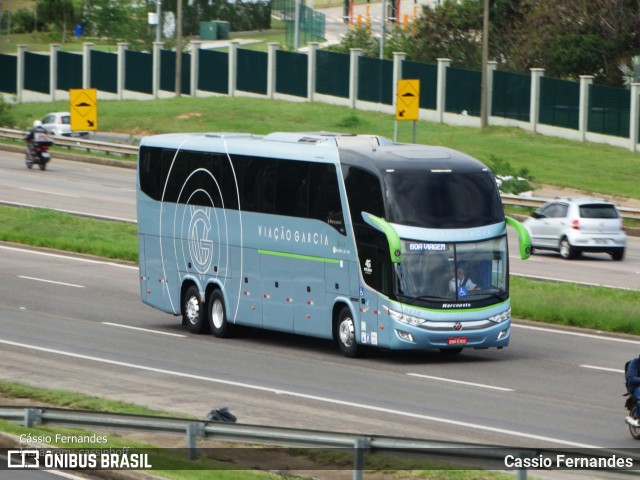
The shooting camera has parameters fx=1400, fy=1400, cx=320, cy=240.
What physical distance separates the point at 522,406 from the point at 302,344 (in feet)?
24.0

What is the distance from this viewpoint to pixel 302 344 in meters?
25.2

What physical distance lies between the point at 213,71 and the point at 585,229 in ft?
130

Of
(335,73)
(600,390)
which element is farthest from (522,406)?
(335,73)

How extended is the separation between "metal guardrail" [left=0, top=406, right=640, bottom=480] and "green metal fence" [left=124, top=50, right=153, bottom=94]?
62.9 m

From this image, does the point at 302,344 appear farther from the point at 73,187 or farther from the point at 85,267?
the point at 73,187

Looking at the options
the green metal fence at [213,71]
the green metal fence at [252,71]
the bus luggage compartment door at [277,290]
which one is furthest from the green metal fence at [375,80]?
the bus luggage compartment door at [277,290]

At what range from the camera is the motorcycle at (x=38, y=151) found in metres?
53.5

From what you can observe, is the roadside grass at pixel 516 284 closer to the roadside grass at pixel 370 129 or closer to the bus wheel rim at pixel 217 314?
the bus wheel rim at pixel 217 314

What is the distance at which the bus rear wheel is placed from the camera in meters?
26.3

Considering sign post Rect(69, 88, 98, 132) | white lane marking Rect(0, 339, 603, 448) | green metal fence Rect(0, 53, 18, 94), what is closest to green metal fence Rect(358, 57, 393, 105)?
sign post Rect(69, 88, 98, 132)

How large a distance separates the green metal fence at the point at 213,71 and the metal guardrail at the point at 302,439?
199 ft

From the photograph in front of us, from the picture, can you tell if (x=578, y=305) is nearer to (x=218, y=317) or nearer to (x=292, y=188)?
(x=292, y=188)

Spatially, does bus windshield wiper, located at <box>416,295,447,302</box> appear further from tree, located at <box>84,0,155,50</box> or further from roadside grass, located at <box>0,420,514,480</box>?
tree, located at <box>84,0,155,50</box>

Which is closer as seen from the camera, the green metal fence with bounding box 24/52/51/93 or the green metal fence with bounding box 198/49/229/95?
the green metal fence with bounding box 198/49/229/95
